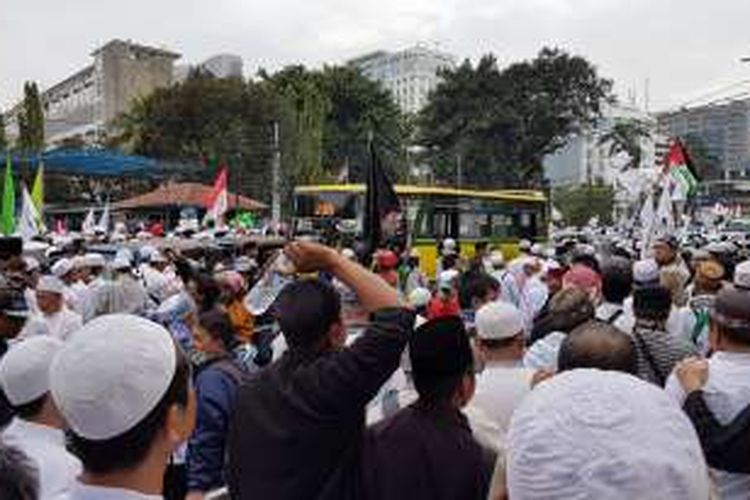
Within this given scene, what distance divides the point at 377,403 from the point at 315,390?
1.32 m

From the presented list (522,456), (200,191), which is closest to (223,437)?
(522,456)

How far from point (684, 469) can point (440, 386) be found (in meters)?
1.77

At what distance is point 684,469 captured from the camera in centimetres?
166

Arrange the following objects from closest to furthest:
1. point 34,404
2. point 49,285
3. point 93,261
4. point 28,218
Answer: point 34,404 < point 49,285 < point 93,261 < point 28,218

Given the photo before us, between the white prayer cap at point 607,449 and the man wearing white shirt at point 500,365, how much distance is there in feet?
7.99

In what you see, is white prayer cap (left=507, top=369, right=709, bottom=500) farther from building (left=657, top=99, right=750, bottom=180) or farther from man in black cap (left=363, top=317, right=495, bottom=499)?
building (left=657, top=99, right=750, bottom=180)

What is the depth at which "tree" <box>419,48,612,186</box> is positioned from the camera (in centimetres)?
6094

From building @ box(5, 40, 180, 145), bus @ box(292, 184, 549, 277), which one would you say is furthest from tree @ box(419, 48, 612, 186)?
Result: building @ box(5, 40, 180, 145)

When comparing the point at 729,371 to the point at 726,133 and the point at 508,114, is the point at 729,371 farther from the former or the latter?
the point at 726,133

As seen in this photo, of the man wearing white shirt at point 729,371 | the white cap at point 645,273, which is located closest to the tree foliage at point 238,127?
the white cap at point 645,273

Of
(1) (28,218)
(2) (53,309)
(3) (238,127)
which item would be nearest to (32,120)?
(3) (238,127)

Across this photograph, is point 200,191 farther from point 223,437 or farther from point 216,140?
point 223,437

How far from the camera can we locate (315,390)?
3.27m

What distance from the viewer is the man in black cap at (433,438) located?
3.25 metres
